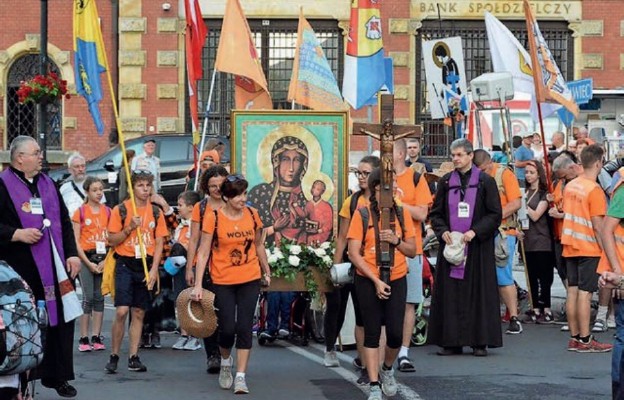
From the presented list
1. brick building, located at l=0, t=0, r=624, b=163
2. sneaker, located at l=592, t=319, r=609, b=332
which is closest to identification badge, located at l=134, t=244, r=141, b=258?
sneaker, located at l=592, t=319, r=609, b=332

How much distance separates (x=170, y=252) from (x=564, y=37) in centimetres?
1896

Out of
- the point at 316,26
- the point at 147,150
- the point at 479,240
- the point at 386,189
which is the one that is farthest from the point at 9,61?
the point at 386,189

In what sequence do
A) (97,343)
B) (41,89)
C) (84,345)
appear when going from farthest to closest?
(41,89) → (97,343) → (84,345)

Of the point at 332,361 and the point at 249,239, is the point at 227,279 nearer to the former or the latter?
the point at 249,239

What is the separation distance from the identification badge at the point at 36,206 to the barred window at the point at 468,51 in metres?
21.1

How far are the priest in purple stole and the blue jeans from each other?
405 centimetres

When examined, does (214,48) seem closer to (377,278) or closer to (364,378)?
(364,378)

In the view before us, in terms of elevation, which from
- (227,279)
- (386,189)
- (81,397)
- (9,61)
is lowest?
(81,397)

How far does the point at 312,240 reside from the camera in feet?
41.5

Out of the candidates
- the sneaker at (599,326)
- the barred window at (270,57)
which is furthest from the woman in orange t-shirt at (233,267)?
the barred window at (270,57)

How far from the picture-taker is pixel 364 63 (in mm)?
18141

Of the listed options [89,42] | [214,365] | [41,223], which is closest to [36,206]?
[41,223]

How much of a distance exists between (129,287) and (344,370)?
2.07 meters

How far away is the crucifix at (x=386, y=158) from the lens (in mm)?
10516
